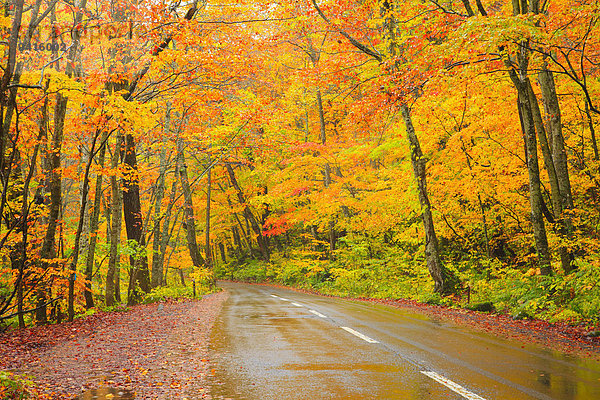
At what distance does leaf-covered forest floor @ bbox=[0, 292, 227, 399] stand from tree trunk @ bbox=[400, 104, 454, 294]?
8222 mm

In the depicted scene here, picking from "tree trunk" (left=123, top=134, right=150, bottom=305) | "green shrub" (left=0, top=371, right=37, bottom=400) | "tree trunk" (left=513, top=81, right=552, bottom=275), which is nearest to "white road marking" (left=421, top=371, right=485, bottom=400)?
"green shrub" (left=0, top=371, right=37, bottom=400)

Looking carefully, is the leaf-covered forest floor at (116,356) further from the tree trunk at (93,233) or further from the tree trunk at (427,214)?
the tree trunk at (427,214)

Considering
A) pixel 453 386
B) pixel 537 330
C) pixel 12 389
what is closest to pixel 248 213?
pixel 537 330

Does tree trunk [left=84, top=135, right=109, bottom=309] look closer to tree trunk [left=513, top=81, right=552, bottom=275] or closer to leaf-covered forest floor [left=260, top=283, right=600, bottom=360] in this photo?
leaf-covered forest floor [left=260, top=283, right=600, bottom=360]

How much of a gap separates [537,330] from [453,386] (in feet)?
17.2

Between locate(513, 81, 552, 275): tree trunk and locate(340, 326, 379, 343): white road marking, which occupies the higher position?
locate(513, 81, 552, 275): tree trunk

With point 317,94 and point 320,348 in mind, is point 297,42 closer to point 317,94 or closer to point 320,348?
point 317,94

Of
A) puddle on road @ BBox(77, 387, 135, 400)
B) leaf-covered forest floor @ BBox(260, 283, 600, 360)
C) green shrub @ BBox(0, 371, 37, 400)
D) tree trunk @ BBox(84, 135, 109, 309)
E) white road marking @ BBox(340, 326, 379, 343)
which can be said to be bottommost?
leaf-covered forest floor @ BBox(260, 283, 600, 360)

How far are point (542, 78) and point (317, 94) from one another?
15.7 m

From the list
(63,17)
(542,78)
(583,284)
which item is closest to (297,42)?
(63,17)

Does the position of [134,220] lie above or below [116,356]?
above

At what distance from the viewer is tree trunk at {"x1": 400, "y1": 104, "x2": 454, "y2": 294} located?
1567cm

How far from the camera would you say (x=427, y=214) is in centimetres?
1606

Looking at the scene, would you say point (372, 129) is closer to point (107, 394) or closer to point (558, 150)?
point (558, 150)
